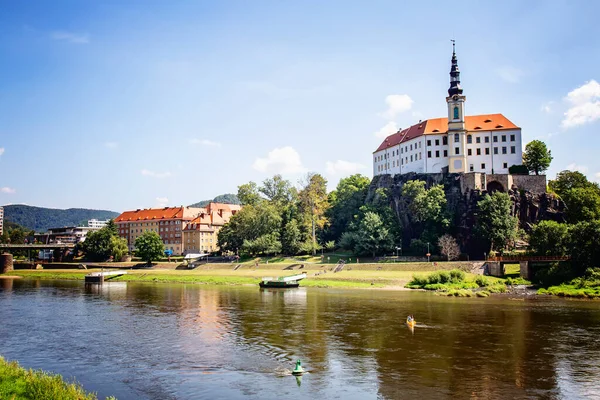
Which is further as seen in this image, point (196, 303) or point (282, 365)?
point (196, 303)

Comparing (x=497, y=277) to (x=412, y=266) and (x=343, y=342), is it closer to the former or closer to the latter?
(x=412, y=266)

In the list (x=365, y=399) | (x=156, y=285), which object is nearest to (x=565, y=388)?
(x=365, y=399)

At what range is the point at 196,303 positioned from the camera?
58688 millimetres

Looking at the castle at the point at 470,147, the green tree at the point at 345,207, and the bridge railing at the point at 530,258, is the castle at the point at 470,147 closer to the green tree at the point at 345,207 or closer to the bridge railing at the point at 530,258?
the green tree at the point at 345,207

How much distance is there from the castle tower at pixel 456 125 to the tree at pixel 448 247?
63.4 feet

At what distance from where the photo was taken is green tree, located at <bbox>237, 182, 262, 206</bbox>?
13312 centimetres

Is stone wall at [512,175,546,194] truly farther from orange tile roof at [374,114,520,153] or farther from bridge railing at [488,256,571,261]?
bridge railing at [488,256,571,261]

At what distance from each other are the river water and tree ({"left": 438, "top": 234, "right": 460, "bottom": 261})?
26.1 meters

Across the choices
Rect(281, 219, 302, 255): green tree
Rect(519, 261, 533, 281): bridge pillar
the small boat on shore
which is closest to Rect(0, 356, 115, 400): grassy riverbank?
the small boat on shore

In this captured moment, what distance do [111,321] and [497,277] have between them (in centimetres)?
5649

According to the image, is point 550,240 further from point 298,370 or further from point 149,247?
point 149,247

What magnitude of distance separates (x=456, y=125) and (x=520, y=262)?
116 feet

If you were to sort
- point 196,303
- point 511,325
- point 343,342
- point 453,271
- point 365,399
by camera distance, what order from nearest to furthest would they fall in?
point 365,399
point 343,342
point 511,325
point 196,303
point 453,271

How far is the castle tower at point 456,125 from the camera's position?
3883 inches
